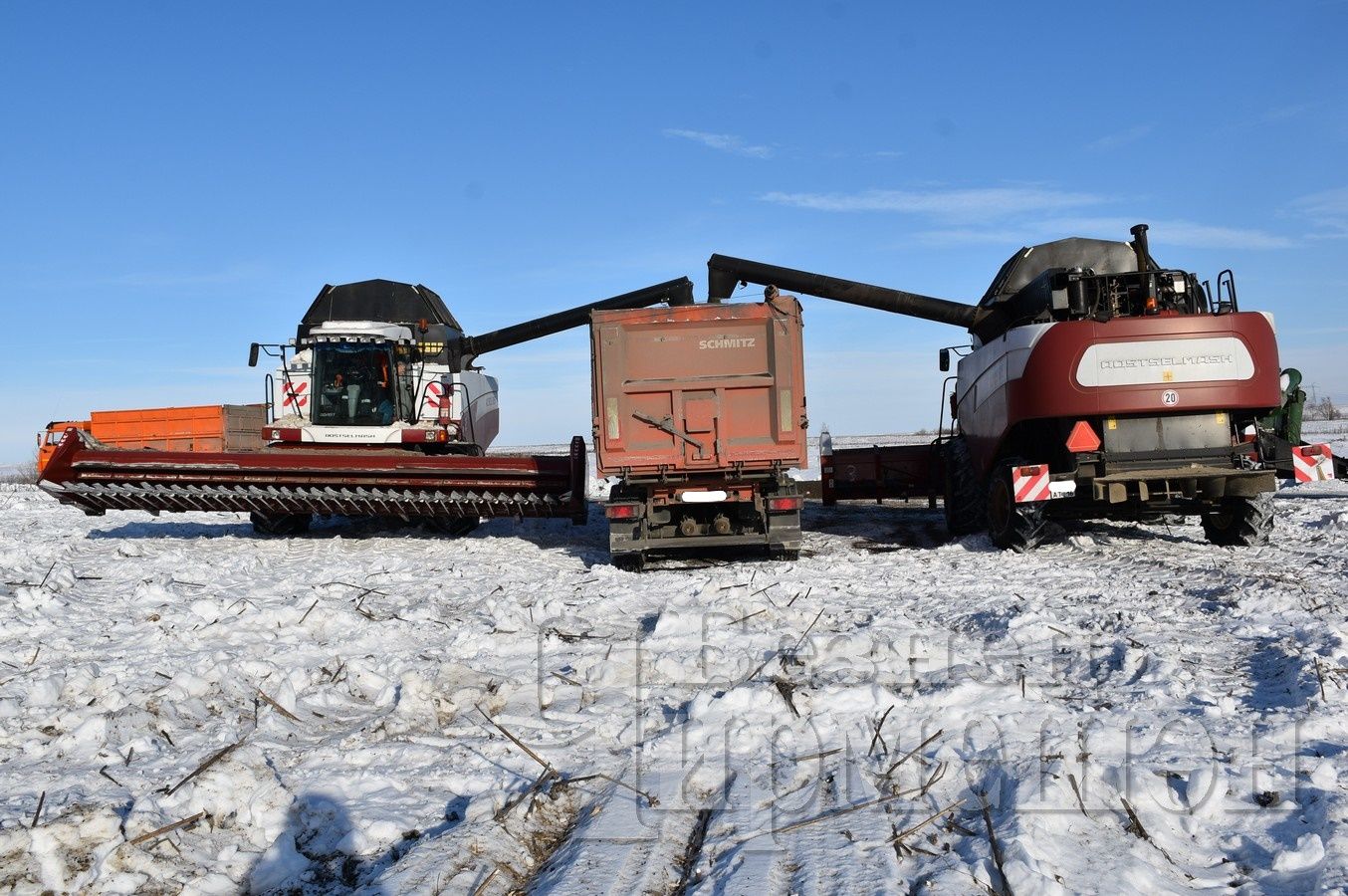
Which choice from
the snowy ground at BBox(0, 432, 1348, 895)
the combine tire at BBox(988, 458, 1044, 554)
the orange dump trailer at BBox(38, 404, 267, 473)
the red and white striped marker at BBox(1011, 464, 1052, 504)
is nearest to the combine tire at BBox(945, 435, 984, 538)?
the combine tire at BBox(988, 458, 1044, 554)

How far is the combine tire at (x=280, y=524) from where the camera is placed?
13.7 m

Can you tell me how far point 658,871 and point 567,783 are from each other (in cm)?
86

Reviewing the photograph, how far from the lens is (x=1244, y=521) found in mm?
10281

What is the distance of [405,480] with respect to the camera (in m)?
12.3

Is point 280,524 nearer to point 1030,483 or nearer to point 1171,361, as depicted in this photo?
point 1030,483

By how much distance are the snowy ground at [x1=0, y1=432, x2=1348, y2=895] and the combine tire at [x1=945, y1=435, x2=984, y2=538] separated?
360cm

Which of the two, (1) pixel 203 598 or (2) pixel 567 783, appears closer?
(2) pixel 567 783

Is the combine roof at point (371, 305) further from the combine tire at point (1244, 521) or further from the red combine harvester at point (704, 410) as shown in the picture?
the combine tire at point (1244, 521)

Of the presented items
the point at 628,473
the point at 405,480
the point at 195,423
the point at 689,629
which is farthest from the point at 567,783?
the point at 195,423

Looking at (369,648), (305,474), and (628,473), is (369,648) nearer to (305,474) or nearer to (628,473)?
(628,473)

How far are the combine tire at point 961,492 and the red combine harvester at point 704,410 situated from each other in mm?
2631

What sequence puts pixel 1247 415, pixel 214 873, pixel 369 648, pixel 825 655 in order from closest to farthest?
pixel 214 873 < pixel 825 655 < pixel 369 648 < pixel 1247 415

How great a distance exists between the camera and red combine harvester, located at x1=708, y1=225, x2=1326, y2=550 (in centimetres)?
966

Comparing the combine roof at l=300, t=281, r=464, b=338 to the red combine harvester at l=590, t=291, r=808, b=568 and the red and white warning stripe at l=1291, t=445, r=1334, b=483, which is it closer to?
the red combine harvester at l=590, t=291, r=808, b=568
